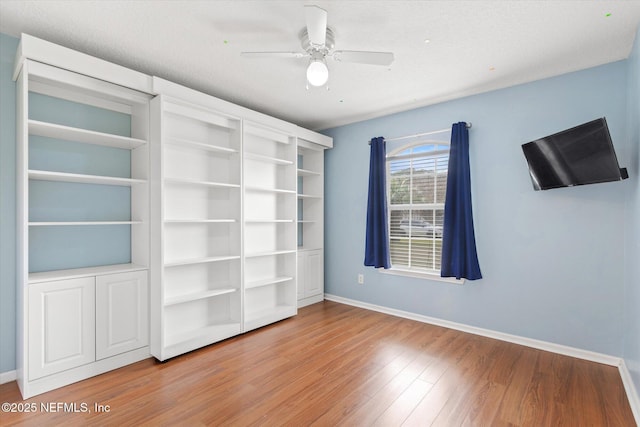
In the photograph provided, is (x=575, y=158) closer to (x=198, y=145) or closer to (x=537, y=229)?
(x=537, y=229)

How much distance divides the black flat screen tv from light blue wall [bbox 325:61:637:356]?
1.04 ft

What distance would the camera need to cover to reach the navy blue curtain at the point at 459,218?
11.2ft

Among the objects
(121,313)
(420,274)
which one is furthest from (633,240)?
(121,313)

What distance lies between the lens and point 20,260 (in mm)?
2324

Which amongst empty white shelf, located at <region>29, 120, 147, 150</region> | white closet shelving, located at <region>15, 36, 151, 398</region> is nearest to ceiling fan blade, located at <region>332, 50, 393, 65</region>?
white closet shelving, located at <region>15, 36, 151, 398</region>

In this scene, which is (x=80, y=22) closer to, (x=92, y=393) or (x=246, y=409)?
(x=92, y=393)

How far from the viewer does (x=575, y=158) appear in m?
2.50

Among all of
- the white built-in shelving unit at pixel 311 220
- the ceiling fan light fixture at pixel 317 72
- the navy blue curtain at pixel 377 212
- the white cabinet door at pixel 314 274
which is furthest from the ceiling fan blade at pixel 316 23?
the white cabinet door at pixel 314 274

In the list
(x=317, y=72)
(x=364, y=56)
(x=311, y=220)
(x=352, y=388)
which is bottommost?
(x=352, y=388)

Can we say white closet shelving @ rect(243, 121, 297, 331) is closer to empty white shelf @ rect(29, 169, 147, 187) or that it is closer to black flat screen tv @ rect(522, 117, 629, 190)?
empty white shelf @ rect(29, 169, 147, 187)

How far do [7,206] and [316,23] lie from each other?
268cm

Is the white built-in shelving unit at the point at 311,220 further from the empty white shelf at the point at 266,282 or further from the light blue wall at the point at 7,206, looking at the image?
the light blue wall at the point at 7,206

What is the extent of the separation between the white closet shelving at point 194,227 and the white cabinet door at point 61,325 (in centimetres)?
49

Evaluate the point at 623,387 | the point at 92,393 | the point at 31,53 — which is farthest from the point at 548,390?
the point at 31,53
